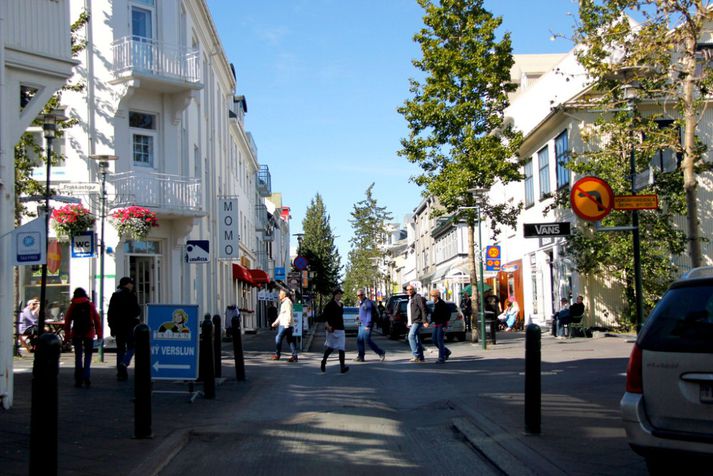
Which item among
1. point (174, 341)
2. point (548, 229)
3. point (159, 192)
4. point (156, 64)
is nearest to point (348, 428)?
point (174, 341)

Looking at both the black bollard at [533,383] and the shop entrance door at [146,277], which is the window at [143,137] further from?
the black bollard at [533,383]

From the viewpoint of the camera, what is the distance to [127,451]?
7242 millimetres

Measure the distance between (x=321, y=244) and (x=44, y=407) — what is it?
87624mm

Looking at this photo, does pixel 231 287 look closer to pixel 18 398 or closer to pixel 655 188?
pixel 655 188

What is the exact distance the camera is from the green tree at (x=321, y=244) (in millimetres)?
86562

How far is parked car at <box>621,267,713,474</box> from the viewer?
5059 mm

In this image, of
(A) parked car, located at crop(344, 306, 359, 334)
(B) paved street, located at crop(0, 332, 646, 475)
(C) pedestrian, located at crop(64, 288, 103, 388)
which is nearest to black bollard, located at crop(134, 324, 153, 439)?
(B) paved street, located at crop(0, 332, 646, 475)

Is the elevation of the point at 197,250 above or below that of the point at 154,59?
below

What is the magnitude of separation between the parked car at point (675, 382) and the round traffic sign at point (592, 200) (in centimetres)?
493

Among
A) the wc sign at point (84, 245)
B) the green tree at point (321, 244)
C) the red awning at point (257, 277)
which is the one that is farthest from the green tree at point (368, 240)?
the wc sign at point (84, 245)

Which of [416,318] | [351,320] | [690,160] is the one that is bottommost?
[351,320]

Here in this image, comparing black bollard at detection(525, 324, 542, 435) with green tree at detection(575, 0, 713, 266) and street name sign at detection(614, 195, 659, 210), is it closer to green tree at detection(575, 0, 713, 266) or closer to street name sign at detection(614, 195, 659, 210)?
street name sign at detection(614, 195, 659, 210)

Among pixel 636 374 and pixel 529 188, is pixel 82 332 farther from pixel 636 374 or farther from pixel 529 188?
pixel 529 188

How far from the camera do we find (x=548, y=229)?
12492 millimetres
